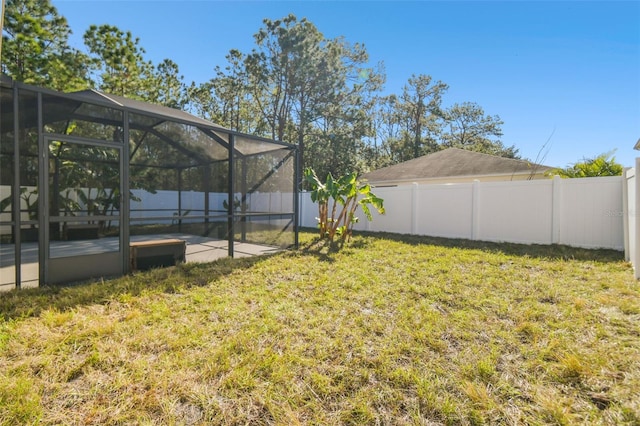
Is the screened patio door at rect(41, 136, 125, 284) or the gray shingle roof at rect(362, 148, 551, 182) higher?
the gray shingle roof at rect(362, 148, 551, 182)

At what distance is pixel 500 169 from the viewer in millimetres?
10633

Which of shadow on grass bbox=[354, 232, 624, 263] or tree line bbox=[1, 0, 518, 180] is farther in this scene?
tree line bbox=[1, 0, 518, 180]

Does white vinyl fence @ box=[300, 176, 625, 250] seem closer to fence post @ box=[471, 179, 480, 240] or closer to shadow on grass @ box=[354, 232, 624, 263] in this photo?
fence post @ box=[471, 179, 480, 240]

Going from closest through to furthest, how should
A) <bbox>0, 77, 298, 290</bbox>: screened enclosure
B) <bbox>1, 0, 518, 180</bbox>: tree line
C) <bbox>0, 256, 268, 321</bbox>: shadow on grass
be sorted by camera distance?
<bbox>0, 256, 268, 321</bbox>: shadow on grass < <bbox>0, 77, 298, 290</bbox>: screened enclosure < <bbox>1, 0, 518, 180</bbox>: tree line

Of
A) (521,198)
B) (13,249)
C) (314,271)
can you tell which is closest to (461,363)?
(314,271)

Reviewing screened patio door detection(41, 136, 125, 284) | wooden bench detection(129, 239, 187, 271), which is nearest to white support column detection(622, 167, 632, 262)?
wooden bench detection(129, 239, 187, 271)

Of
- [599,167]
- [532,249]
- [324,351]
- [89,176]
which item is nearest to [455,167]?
[599,167]

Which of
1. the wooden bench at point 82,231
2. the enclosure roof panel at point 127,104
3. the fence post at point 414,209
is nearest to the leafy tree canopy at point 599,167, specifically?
the fence post at point 414,209

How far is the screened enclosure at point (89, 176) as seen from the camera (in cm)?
358

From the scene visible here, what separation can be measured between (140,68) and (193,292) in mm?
14547

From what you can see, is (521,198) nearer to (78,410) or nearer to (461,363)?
(461,363)

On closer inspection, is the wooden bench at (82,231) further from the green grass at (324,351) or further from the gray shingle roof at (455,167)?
the gray shingle roof at (455,167)

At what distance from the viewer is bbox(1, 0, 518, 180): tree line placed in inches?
398

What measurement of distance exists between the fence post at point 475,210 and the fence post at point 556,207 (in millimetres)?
1533
